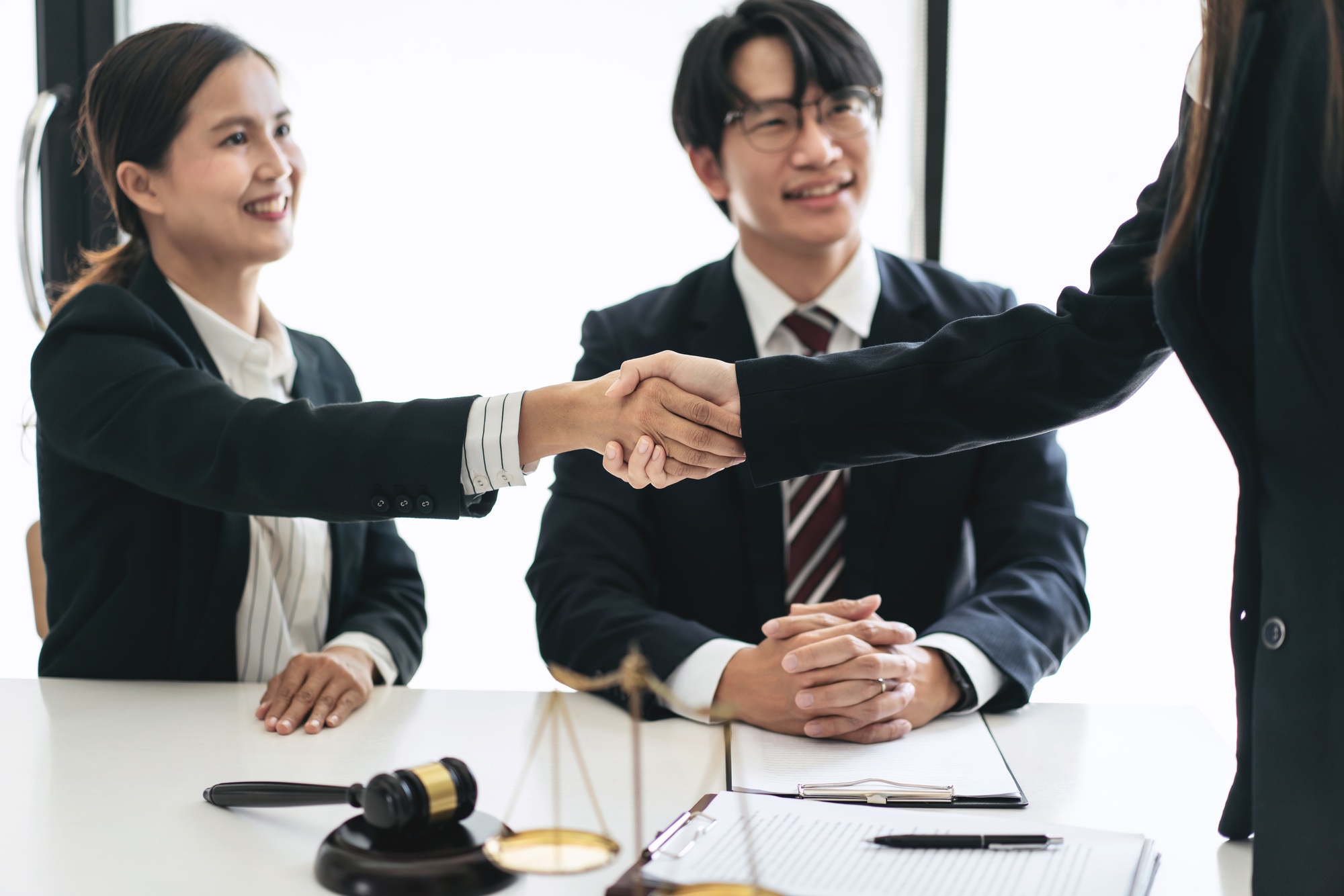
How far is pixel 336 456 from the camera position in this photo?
53.1 inches

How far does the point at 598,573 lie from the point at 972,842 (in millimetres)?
855

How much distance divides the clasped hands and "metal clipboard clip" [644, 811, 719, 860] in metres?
0.34

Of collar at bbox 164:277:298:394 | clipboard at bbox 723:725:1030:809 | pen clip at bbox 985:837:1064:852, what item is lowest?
clipboard at bbox 723:725:1030:809

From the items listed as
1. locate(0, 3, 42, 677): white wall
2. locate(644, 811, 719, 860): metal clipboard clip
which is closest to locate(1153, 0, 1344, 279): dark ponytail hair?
locate(644, 811, 719, 860): metal clipboard clip

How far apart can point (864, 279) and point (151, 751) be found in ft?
4.44

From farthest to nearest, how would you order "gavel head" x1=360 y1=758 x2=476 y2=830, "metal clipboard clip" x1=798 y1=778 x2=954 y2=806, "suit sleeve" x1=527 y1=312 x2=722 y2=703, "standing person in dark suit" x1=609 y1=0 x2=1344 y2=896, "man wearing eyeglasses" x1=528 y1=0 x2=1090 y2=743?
"man wearing eyeglasses" x1=528 y1=0 x2=1090 y2=743
"suit sleeve" x1=527 y1=312 x2=722 y2=703
"metal clipboard clip" x1=798 y1=778 x2=954 y2=806
"gavel head" x1=360 y1=758 x2=476 y2=830
"standing person in dark suit" x1=609 y1=0 x2=1344 y2=896

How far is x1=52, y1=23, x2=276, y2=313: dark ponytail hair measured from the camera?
1.74 m

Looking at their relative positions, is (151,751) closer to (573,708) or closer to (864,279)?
(573,708)

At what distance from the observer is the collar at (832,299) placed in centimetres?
194

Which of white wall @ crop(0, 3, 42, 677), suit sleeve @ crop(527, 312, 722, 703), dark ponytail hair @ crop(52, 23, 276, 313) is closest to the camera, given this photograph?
suit sleeve @ crop(527, 312, 722, 703)

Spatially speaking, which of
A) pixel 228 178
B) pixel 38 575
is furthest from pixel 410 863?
pixel 38 575

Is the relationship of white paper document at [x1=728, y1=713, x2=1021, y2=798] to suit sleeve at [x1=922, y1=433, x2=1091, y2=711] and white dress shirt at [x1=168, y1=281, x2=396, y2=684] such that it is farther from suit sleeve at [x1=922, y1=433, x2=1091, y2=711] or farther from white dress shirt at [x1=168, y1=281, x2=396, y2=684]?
white dress shirt at [x1=168, y1=281, x2=396, y2=684]

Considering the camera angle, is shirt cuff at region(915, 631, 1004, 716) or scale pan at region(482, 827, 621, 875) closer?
scale pan at region(482, 827, 621, 875)

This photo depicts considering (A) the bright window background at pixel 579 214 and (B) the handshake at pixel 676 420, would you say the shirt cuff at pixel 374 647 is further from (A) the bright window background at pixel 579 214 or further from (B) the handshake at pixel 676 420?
(A) the bright window background at pixel 579 214
